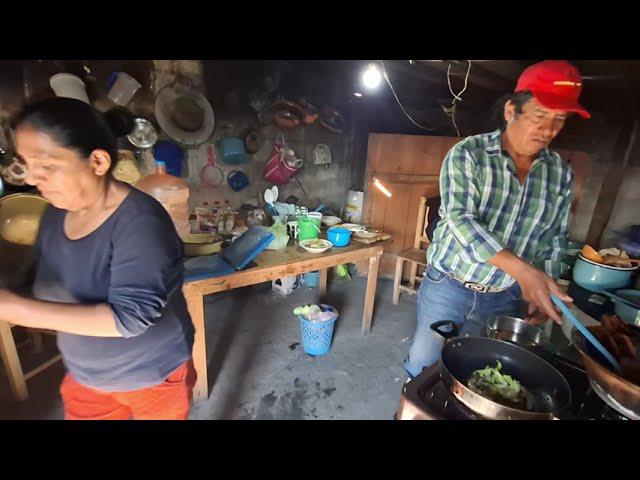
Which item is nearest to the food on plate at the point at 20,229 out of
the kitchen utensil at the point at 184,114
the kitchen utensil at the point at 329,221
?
the kitchen utensil at the point at 184,114

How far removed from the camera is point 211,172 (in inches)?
131

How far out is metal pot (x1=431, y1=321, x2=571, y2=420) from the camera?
804mm

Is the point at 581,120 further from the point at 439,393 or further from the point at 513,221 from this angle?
the point at 439,393

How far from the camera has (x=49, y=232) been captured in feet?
3.46

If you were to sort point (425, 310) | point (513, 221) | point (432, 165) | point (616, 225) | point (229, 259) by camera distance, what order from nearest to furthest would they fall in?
point (513, 221) → point (425, 310) → point (229, 259) → point (616, 225) → point (432, 165)

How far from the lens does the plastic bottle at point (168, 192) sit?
7.69 feet

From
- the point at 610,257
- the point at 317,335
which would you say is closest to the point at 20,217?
the point at 317,335

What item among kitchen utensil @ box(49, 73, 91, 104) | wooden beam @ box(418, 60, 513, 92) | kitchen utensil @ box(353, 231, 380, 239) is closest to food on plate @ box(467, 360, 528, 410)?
kitchen utensil @ box(353, 231, 380, 239)

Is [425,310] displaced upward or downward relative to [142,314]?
downward

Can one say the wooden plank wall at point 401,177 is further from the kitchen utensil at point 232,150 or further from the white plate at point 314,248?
the white plate at point 314,248

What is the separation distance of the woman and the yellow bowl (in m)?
1.30

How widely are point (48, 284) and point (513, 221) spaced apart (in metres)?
1.75

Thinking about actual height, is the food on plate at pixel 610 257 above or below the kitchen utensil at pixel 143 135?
below
